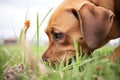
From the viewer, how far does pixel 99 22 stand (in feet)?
11.5

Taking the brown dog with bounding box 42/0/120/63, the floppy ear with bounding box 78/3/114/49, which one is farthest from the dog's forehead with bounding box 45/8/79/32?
the floppy ear with bounding box 78/3/114/49

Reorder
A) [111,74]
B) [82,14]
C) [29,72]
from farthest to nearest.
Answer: [82,14], [29,72], [111,74]

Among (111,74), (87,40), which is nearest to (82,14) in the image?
(87,40)

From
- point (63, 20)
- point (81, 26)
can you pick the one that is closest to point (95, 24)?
point (81, 26)

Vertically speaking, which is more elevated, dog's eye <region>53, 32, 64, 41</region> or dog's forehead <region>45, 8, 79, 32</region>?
dog's forehead <region>45, 8, 79, 32</region>

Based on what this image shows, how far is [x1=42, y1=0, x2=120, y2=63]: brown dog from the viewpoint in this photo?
3.44 m

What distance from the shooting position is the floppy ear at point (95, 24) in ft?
11.2

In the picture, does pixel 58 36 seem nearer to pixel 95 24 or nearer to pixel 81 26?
pixel 81 26

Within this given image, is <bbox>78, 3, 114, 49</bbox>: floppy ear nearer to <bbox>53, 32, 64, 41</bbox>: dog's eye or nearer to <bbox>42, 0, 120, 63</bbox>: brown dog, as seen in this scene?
<bbox>42, 0, 120, 63</bbox>: brown dog

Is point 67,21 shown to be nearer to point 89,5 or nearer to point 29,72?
point 89,5

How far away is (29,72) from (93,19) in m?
1.51

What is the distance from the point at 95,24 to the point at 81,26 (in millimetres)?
156

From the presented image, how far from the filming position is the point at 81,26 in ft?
11.6

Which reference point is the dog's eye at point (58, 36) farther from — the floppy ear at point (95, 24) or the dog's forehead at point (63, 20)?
the floppy ear at point (95, 24)
